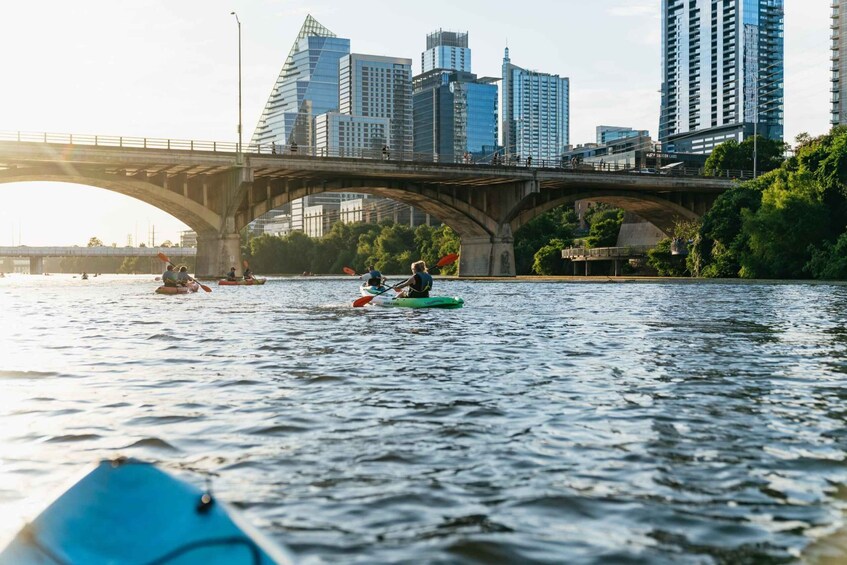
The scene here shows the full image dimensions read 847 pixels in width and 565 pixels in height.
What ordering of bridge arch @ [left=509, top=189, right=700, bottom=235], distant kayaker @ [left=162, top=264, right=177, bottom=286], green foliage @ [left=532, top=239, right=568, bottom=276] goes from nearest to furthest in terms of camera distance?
distant kayaker @ [left=162, top=264, right=177, bottom=286], bridge arch @ [left=509, top=189, right=700, bottom=235], green foliage @ [left=532, top=239, right=568, bottom=276]

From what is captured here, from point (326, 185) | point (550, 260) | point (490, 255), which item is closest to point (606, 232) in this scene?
point (550, 260)

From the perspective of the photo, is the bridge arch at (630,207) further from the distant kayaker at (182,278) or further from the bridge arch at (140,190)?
the distant kayaker at (182,278)

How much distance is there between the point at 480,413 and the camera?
920 cm

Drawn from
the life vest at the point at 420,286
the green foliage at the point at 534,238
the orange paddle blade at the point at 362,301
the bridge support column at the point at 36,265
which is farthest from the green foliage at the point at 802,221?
the bridge support column at the point at 36,265

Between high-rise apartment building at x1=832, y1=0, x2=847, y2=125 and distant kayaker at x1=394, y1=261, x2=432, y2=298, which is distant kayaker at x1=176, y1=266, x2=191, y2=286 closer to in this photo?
distant kayaker at x1=394, y1=261, x2=432, y2=298

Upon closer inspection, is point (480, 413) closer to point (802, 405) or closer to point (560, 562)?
point (802, 405)

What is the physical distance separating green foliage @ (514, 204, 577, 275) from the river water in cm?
8514

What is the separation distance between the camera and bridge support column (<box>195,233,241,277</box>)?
2530 inches

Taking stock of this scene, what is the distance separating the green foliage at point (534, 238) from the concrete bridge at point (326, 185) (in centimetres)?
1747

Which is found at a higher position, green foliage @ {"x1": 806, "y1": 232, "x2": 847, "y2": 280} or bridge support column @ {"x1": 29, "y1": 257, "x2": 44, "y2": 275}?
green foliage @ {"x1": 806, "y1": 232, "x2": 847, "y2": 280}

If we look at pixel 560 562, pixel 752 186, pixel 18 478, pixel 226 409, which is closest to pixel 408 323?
pixel 226 409

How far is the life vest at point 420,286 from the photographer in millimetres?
29056

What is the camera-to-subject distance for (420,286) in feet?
96.1

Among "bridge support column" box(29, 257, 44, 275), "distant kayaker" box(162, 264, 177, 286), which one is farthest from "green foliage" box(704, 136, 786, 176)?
"bridge support column" box(29, 257, 44, 275)
